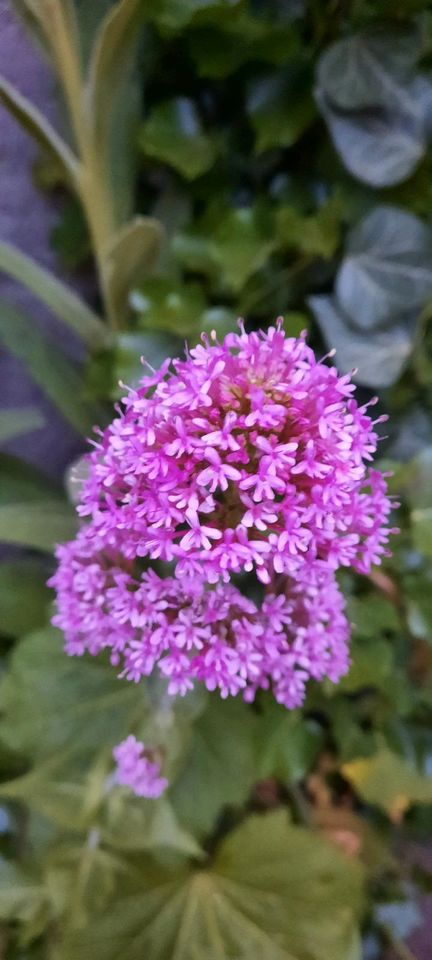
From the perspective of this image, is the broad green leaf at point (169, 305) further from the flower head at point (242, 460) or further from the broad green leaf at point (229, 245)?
the flower head at point (242, 460)

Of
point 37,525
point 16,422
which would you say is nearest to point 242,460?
point 37,525

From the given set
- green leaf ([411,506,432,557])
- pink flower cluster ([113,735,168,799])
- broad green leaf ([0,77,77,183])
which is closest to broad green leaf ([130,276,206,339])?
broad green leaf ([0,77,77,183])

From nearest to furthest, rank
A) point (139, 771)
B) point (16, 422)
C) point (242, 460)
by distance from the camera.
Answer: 1. point (242, 460)
2. point (139, 771)
3. point (16, 422)

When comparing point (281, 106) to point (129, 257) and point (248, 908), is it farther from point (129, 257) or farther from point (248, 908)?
point (248, 908)

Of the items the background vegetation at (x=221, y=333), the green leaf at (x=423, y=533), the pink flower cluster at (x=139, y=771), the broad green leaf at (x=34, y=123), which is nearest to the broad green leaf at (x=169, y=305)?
the background vegetation at (x=221, y=333)

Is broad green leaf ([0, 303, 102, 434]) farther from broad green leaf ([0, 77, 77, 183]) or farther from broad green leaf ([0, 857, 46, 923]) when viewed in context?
broad green leaf ([0, 857, 46, 923])

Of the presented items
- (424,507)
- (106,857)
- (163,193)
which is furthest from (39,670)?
(163,193)
